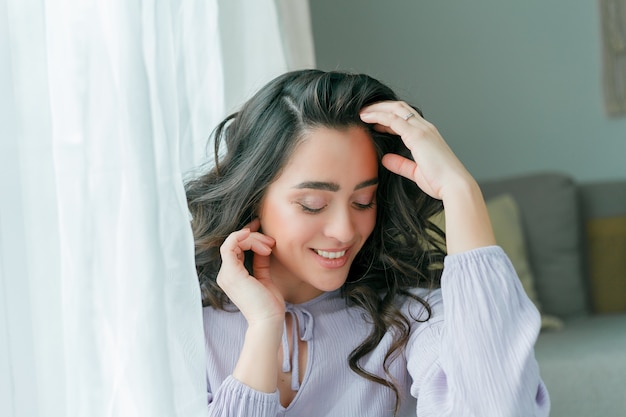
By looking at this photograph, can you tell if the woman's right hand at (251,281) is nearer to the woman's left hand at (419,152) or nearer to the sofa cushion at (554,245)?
the woman's left hand at (419,152)

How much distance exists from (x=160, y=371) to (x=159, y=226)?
0.17 metres

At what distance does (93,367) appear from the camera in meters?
0.98

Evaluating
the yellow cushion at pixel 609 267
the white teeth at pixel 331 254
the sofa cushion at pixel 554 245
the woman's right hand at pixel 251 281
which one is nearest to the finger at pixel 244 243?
the woman's right hand at pixel 251 281

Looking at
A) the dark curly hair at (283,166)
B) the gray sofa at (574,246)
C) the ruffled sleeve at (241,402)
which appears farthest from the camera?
the gray sofa at (574,246)

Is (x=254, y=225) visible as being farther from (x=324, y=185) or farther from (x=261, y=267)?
(x=324, y=185)

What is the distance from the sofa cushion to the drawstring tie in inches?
72.1

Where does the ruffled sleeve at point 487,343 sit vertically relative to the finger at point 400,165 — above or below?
below

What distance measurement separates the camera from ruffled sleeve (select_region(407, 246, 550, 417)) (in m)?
1.18

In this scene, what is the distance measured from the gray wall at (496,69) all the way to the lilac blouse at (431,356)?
2156mm

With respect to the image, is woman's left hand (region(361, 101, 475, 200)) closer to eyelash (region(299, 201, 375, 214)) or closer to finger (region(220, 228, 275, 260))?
eyelash (region(299, 201, 375, 214))

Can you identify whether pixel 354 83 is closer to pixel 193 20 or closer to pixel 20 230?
pixel 193 20

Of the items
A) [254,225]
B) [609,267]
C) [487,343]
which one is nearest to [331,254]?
[254,225]

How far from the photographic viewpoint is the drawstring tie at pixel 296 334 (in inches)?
56.9

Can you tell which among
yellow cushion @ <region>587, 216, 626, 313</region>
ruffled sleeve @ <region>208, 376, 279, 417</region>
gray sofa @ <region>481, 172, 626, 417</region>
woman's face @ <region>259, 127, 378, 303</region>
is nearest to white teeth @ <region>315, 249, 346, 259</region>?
woman's face @ <region>259, 127, 378, 303</region>
